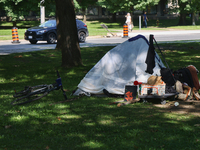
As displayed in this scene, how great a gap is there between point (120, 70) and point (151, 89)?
56.5 inches

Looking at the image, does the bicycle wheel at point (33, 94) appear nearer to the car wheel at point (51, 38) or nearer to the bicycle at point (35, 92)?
the bicycle at point (35, 92)

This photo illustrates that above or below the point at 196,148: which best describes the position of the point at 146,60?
above

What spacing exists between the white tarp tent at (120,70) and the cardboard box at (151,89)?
0.96 m

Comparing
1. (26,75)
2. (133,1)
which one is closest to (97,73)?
(26,75)

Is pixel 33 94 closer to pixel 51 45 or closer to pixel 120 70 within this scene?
pixel 120 70

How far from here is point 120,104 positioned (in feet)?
24.0

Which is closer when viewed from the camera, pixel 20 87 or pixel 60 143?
→ pixel 60 143

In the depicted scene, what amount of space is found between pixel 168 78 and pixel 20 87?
4379 millimetres

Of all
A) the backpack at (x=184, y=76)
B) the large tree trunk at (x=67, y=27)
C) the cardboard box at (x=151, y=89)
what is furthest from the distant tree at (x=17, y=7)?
the cardboard box at (x=151, y=89)

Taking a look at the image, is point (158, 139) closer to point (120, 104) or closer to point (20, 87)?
point (120, 104)

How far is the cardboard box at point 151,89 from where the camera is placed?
7410mm

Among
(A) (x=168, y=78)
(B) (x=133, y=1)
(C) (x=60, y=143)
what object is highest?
(B) (x=133, y=1)

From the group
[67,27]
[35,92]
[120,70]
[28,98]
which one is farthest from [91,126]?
[67,27]

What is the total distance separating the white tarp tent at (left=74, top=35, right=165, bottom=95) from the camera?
8.55m
